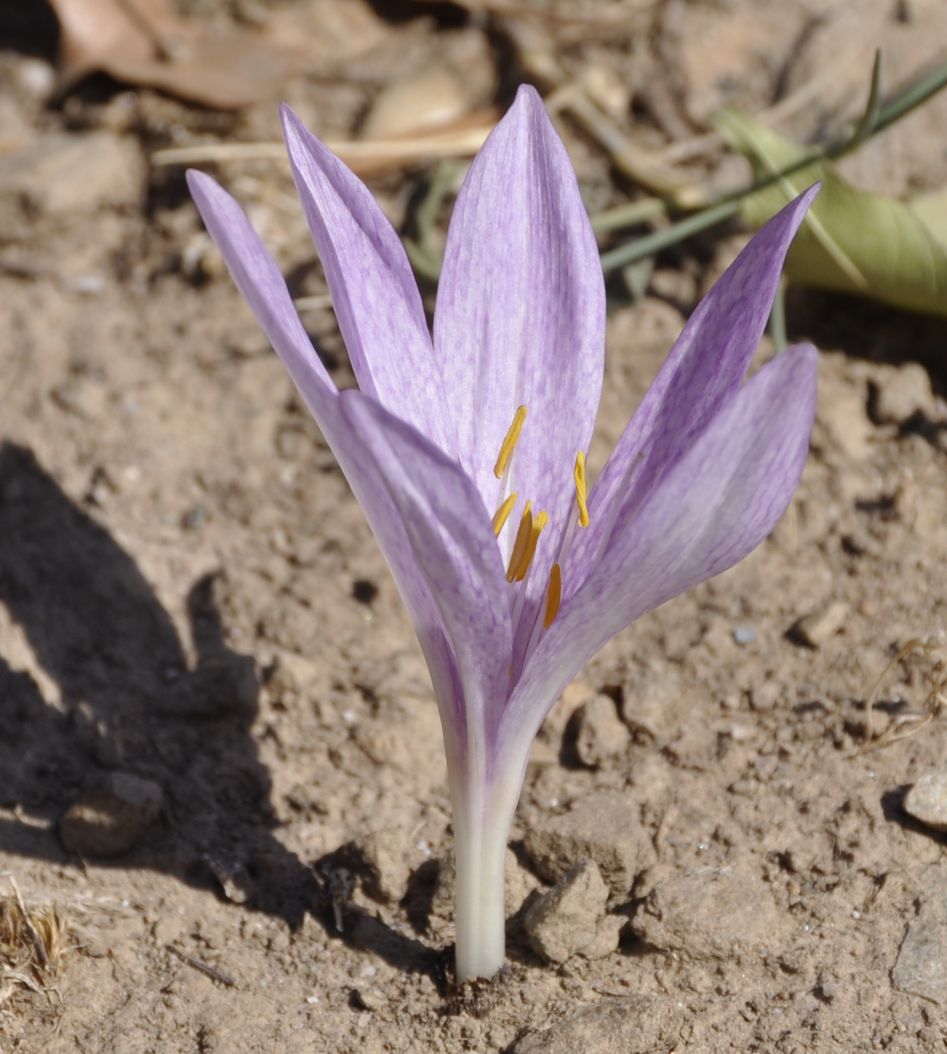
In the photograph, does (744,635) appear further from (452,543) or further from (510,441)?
(452,543)

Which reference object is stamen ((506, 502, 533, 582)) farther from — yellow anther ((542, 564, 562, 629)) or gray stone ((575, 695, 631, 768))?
gray stone ((575, 695, 631, 768))

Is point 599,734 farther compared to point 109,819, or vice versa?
point 599,734

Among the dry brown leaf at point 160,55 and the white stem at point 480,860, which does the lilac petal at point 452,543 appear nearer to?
the white stem at point 480,860

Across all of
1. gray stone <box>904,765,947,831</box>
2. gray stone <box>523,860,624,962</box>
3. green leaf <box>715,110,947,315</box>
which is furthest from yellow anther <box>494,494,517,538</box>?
green leaf <box>715,110,947,315</box>

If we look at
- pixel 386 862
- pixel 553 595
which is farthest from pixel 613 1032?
pixel 553 595

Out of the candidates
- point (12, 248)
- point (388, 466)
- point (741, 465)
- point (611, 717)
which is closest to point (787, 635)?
point (611, 717)

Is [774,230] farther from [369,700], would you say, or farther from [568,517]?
[369,700]

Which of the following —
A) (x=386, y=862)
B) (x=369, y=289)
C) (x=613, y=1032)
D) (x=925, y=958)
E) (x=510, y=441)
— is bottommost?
(x=613, y=1032)

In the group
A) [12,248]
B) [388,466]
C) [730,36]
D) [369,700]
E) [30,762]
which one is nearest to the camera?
[388,466]
